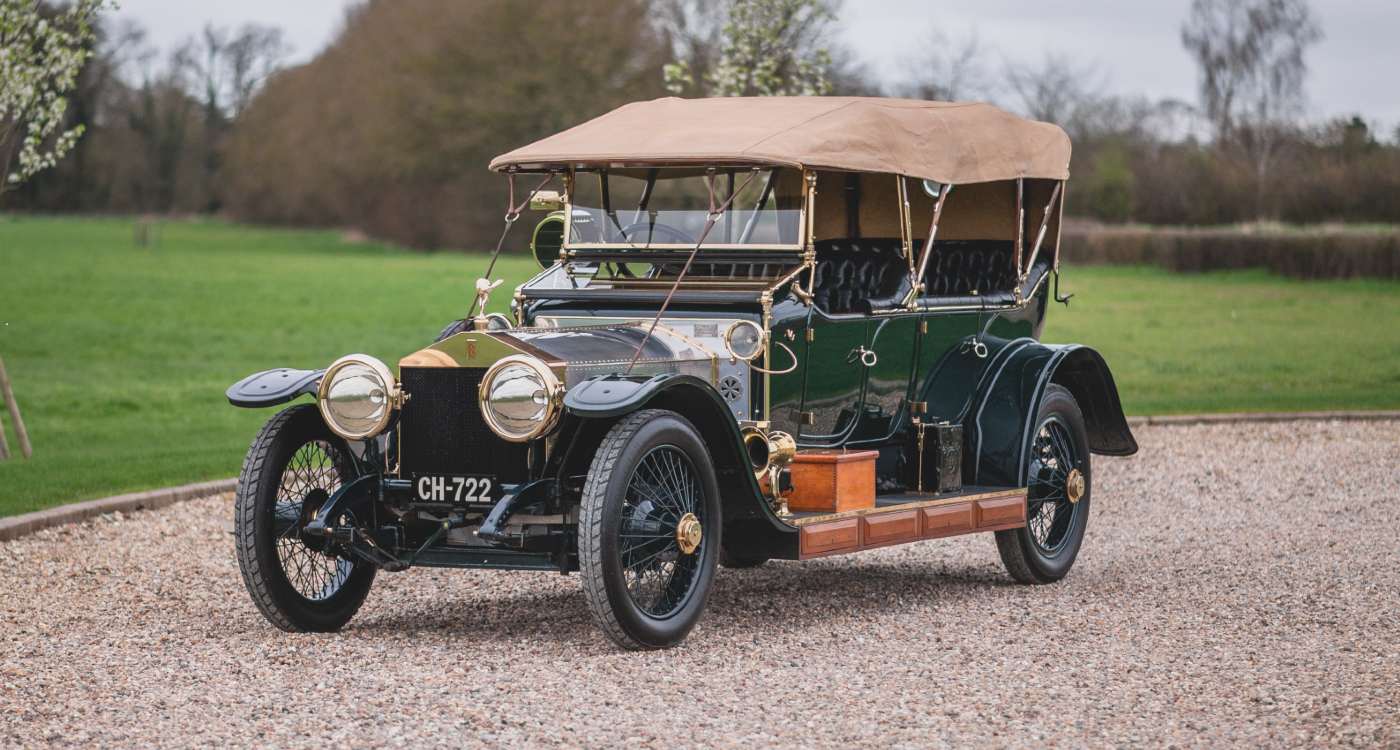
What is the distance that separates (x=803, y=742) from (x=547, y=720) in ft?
2.75

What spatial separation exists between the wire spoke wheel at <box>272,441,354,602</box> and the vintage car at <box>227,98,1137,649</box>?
18mm

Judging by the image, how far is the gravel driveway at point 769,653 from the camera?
5832 mm

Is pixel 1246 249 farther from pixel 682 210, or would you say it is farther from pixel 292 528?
pixel 292 528

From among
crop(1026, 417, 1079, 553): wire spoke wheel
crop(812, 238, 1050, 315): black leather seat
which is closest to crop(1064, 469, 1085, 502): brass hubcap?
crop(1026, 417, 1079, 553): wire spoke wheel

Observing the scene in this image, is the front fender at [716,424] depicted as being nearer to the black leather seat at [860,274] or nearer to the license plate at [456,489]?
the license plate at [456,489]

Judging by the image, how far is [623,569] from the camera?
6.84 meters

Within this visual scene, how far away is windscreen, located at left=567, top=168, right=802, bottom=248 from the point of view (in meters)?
8.09

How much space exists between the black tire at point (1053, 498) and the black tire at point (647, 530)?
7.29 feet

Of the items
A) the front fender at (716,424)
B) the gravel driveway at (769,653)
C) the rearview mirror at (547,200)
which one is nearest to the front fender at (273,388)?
the gravel driveway at (769,653)

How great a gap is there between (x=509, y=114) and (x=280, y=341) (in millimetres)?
33524

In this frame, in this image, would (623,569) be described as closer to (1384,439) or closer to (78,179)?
(1384,439)

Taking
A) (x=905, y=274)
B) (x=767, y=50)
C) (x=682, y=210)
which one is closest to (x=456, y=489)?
(x=682, y=210)

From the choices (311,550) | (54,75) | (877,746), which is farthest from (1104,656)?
(54,75)

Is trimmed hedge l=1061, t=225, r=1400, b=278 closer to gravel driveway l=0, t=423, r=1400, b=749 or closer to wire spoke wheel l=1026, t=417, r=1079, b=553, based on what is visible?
gravel driveway l=0, t=423, r=1400, b=749
